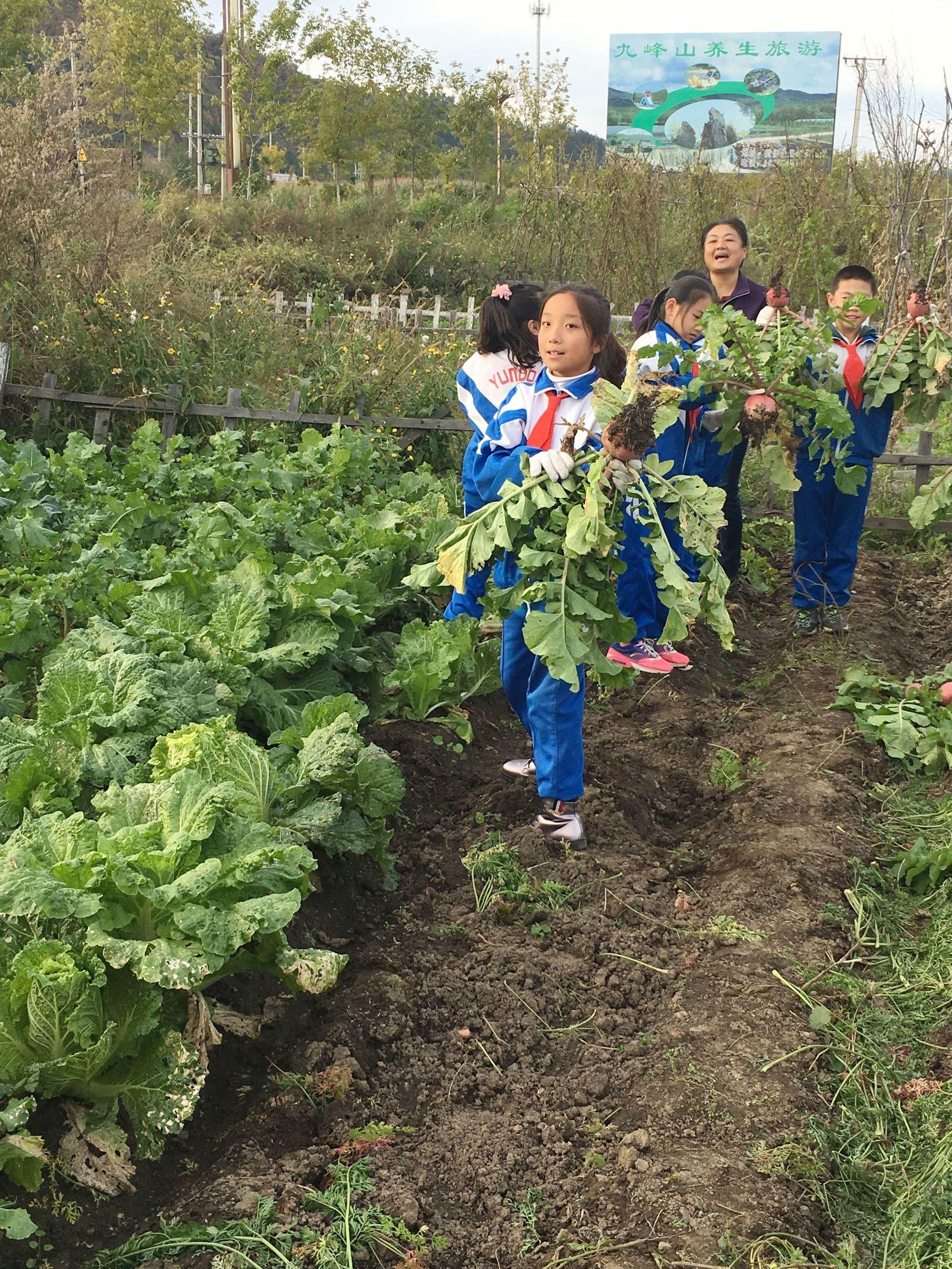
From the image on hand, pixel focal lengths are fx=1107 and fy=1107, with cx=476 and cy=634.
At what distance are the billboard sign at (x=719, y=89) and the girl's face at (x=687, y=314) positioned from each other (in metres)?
45.8

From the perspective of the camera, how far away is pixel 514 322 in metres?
4.55

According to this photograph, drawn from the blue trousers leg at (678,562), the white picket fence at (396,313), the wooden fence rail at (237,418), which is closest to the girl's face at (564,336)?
the blue trousers leg at (678,562)

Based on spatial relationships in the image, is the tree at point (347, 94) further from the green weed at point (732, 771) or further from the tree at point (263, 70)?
the green weed at point (732, 771)

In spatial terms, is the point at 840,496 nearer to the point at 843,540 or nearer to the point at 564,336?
the point at 843,540

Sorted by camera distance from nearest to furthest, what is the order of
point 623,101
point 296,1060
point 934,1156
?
point 934,1156, point 296,1060, point 623,101

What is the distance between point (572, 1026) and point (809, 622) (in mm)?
3876

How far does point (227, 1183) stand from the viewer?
8.21ft

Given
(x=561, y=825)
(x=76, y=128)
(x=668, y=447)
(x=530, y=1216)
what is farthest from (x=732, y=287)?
(x=76, y=128)

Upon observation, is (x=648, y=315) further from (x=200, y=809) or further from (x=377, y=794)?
(x=200, y=809)

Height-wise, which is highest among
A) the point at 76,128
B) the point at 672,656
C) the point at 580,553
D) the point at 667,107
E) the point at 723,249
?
the point at 667,107

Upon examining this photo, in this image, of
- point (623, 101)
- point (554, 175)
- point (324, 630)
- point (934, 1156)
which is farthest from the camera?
point (623, 101)

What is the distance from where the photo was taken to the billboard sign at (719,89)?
156 feet

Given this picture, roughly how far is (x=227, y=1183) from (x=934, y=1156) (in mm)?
1692

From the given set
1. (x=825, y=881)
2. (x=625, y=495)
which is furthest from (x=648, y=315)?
(x=825, y=881)
